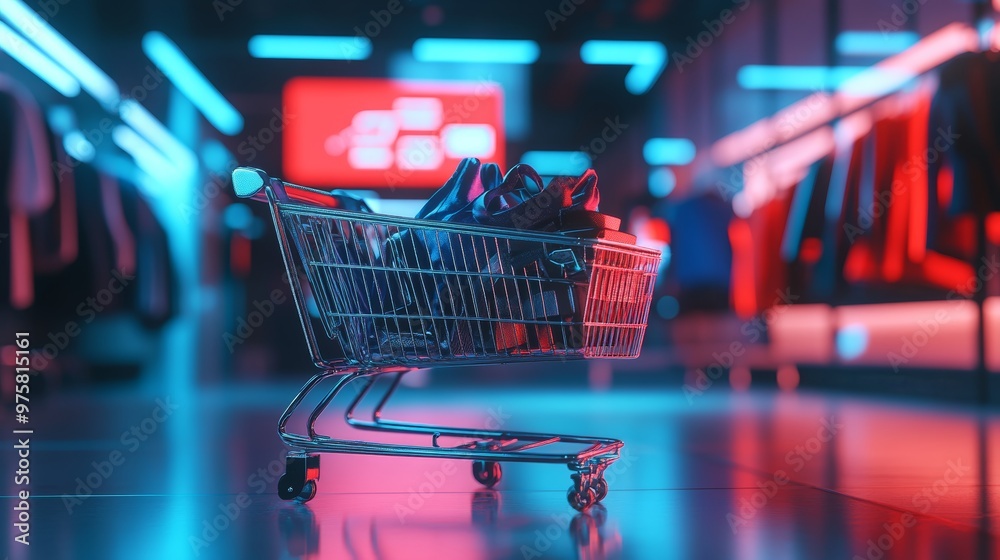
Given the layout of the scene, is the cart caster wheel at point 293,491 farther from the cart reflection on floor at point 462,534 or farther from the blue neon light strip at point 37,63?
the blue neon light strip at point 37,63

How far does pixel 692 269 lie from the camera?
24.3 ft

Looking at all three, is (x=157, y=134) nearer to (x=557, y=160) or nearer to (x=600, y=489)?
(x=557, y=160)

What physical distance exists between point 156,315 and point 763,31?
245 inches

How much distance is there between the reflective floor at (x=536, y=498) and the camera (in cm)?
162

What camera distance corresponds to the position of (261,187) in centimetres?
194

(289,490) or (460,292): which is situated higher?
(460,292)

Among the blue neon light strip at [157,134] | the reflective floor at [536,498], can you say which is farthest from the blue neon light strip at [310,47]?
the reflective floor at [536,498]

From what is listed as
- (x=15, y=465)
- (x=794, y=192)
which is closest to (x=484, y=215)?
(x=15, y=465)

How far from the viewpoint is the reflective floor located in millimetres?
1618

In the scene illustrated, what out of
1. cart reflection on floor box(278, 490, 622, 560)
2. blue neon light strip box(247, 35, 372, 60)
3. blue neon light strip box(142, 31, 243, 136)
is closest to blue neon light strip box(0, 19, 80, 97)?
blue neon light strip box(142, 31, 243, 136)

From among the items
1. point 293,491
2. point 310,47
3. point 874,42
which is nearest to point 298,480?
point 293,491

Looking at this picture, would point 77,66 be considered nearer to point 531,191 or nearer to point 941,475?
point 531,191

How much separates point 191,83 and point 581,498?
24.9 ft

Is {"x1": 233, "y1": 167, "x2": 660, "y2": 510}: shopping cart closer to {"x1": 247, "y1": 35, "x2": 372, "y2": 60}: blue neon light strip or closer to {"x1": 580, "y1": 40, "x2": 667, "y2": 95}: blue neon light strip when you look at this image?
{"x1": 247, "y1": 35, "x2": 372, "y2": 60}: blue neon light strip
